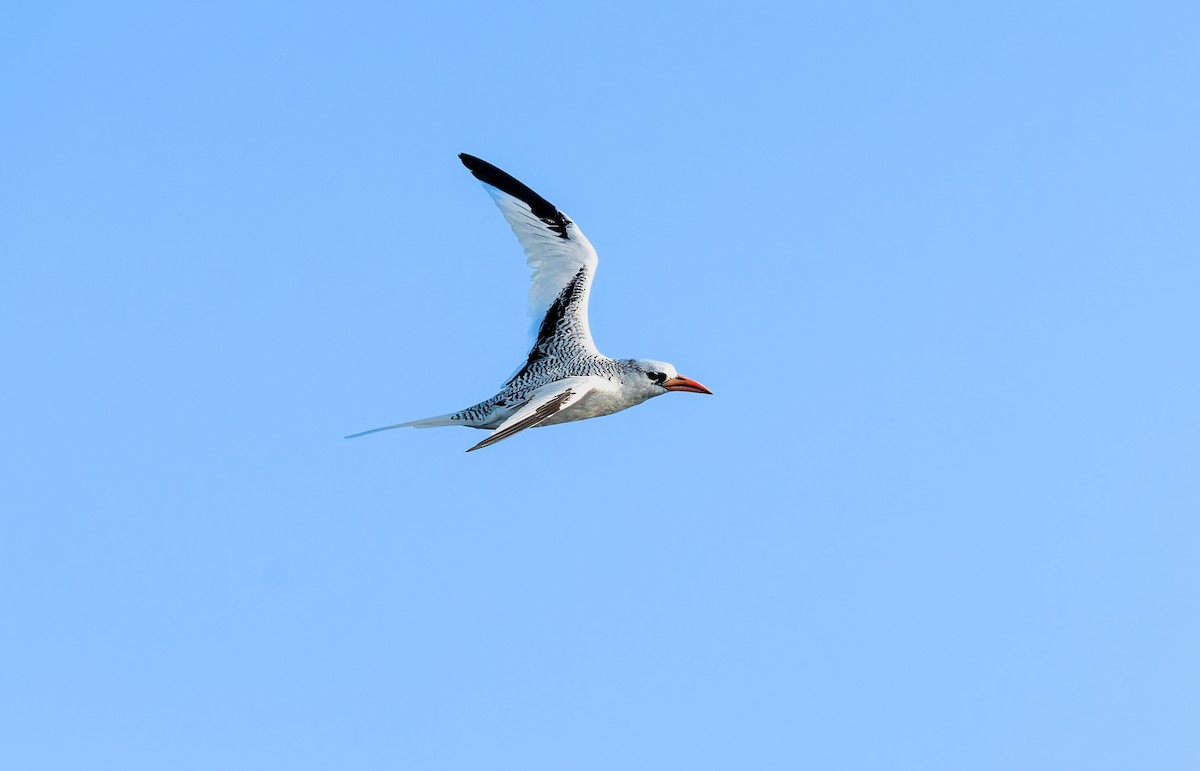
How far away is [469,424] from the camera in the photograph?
2067cm

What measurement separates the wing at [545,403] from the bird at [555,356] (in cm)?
2

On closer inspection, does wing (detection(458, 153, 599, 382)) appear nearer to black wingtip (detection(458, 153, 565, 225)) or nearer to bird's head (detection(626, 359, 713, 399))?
black wingtip (detection(458, 153, 565, 225))

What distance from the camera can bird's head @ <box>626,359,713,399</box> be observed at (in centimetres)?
2122

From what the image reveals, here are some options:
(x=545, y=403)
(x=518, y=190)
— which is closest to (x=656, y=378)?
(x=545, y=403)

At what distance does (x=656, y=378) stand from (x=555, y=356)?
180 cm

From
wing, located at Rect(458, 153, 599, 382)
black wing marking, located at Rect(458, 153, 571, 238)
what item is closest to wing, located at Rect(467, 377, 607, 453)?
wing, located at Rect(458, 153, 599, 382)

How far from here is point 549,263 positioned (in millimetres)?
23359

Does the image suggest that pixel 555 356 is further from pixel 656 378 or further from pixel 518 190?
pixel 518 190

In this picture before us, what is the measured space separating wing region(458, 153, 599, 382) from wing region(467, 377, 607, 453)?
1662 millimetres

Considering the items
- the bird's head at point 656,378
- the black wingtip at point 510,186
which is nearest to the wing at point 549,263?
the black wingtip at point 510,186

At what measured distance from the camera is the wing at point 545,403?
16.7m

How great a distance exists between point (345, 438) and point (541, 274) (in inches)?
231

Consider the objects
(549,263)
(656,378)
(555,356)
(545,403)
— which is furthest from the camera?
(549,263)

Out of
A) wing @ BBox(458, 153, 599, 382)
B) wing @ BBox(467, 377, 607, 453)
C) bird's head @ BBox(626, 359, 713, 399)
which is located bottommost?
wing @ BBox(467, 377, 607, 453)
